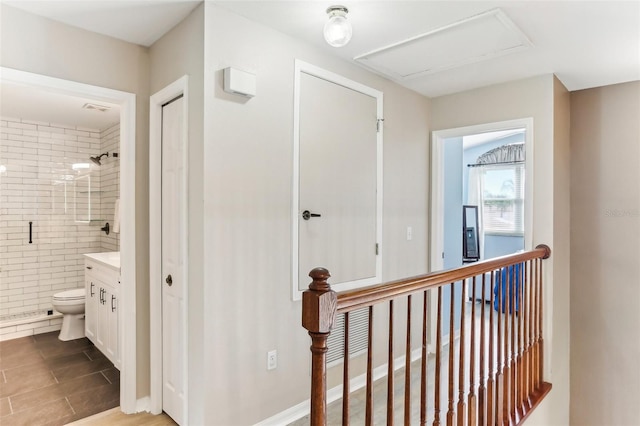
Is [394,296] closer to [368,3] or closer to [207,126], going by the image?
[207,126]

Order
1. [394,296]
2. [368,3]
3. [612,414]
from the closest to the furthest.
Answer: [394,296] < [368,3] < [612,414]

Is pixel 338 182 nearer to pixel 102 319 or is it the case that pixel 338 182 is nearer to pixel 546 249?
pixel 546 249

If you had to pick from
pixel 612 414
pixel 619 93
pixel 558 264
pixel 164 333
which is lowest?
pixel 612 414

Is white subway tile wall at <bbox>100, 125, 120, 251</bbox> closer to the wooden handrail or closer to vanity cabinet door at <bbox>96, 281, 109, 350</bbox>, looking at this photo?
vanity cabinet door at <bbox>96, 281, 109, 350</bbox>

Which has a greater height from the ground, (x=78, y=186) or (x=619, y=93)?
(x=619, y=93)

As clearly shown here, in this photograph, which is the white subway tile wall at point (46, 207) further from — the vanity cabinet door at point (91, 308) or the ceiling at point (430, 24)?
the ceiling at point (430, 24)

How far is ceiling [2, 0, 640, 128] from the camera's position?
1.98 metres

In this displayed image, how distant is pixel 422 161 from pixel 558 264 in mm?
1429

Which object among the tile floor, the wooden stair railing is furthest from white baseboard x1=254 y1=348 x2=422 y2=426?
the tile floor

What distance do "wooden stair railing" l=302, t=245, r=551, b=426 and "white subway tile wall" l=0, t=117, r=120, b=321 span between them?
12.4ft

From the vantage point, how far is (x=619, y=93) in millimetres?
3195

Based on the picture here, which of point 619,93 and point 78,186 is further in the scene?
point 78,186

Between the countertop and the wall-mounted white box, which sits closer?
the wall-mounted white box

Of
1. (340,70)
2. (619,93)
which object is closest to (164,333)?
(340,70)
